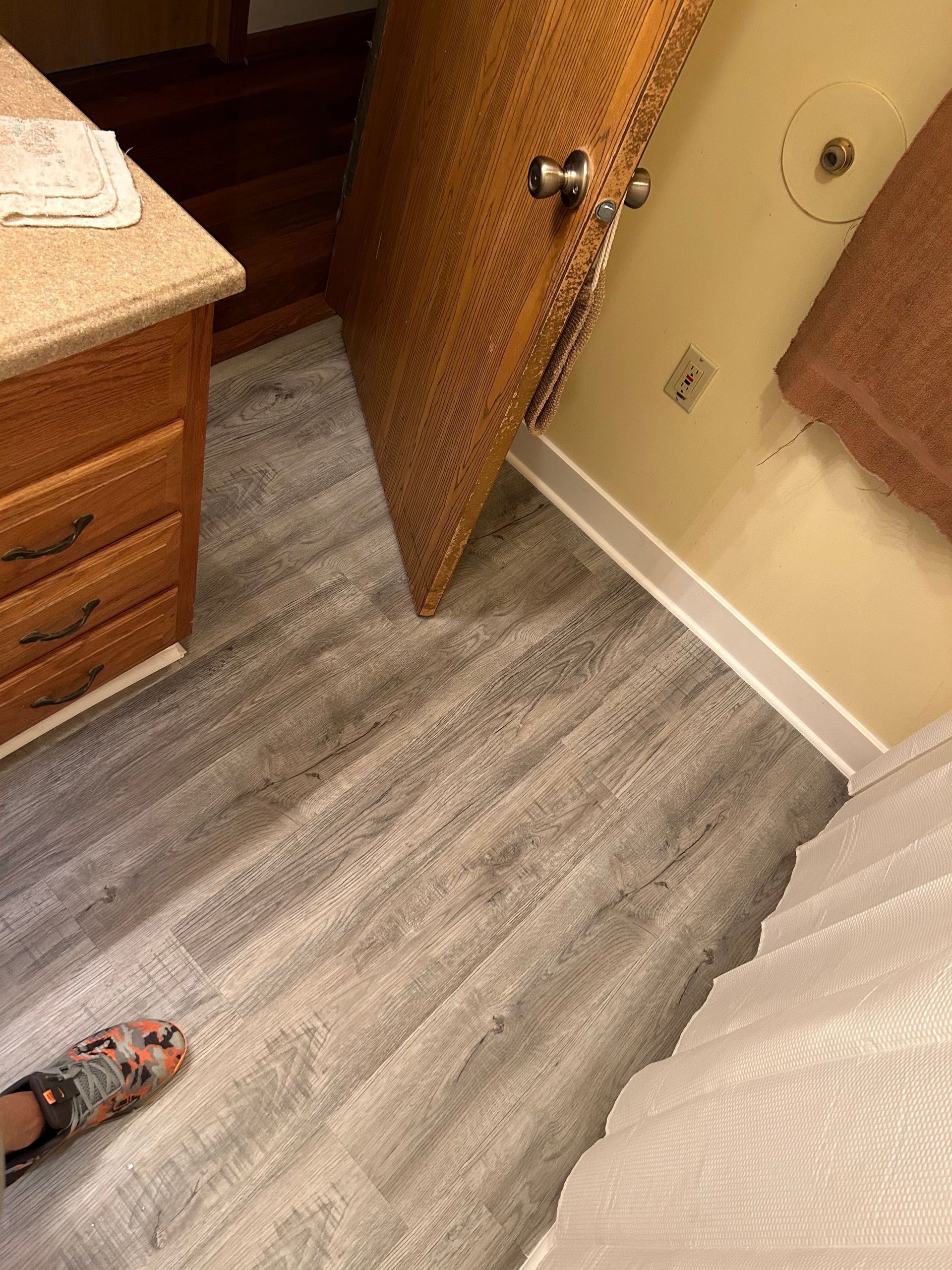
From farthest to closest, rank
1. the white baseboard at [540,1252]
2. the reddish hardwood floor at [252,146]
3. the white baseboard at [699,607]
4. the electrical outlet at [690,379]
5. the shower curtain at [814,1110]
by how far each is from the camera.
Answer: the reddish hardwood floor at [252,146] < the white baseboard at [699,607] < the electrical outlet at [690,379] < the white baseboard at [540,1252] < the shower curtain at [814,1110]

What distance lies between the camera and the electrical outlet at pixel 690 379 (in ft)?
5.50

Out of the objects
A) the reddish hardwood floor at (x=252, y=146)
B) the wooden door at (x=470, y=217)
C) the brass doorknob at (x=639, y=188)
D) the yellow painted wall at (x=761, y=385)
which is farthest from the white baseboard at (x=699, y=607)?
the brass doorknob at (x=639, y=188)

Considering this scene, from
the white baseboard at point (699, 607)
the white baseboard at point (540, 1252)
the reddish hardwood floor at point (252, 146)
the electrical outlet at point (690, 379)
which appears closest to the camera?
the white baseboard at point (540, 1252)

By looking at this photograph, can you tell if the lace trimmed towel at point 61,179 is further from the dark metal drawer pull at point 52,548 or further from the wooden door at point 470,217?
the wooden door at point 470,217

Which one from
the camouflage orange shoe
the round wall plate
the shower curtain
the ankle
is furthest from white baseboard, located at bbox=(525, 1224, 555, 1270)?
the round wall plate

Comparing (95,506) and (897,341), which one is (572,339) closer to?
(897,341)

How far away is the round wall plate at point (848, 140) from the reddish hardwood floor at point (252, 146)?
1.19 m

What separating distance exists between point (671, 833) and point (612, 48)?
1.26 metres

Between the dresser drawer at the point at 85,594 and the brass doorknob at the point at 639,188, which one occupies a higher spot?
the brass doorknob at the point at 639,188

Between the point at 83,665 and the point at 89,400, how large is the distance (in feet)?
1.64

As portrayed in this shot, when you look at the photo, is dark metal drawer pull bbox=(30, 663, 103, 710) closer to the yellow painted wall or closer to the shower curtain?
the shower curtain

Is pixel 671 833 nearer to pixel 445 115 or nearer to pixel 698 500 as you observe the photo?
pixel 698 500

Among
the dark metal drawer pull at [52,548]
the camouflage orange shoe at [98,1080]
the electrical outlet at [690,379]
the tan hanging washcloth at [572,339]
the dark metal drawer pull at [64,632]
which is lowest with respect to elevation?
the camouflage orange shoe at [98,1080]

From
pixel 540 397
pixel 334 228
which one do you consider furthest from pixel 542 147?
pixel 334 228
